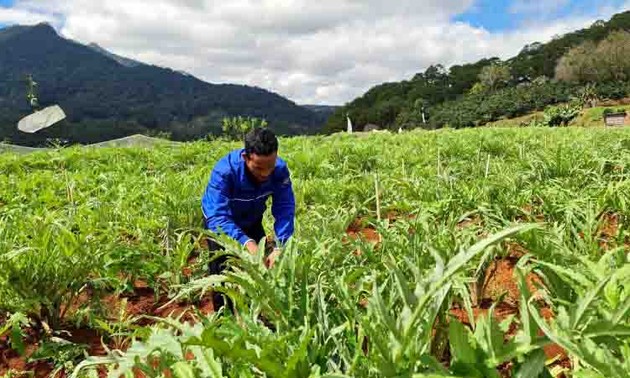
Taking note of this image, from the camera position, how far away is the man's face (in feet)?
8.95

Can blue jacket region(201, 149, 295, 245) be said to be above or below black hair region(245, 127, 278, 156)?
below

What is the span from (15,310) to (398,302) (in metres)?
1.78

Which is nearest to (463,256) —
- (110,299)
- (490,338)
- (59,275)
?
(490,338)

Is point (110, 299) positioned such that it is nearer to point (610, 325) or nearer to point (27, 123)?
point (610, 325)

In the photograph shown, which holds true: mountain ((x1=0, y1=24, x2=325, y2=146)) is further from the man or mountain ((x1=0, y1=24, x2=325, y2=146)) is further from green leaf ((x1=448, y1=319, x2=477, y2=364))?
green leaf ((x1=448, y1=319, x2=477, y2=364))

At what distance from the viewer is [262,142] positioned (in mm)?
2688

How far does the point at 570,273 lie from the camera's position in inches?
54.1

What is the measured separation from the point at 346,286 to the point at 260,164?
131 centimetres

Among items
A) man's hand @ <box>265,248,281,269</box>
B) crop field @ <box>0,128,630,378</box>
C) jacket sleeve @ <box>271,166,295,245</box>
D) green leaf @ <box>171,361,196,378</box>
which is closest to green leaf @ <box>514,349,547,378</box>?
crop field @ <box>0,128,630,378</box>

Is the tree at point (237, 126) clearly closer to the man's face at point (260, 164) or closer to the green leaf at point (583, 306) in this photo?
the man's face at point (260, 164)

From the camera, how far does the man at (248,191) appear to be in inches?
107

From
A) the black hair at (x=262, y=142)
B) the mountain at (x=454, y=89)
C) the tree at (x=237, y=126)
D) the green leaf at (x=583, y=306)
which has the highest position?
the mountain at (x=454, y=89)

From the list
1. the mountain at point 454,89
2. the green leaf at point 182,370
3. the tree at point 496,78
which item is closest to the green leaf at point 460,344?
the green leaf at point 182,370

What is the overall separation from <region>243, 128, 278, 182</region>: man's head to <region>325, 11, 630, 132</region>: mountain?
227 ft
